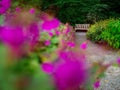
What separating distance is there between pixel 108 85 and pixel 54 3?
14.2 m

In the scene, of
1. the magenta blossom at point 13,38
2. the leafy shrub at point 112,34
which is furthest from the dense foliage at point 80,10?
the magenta blossom at point 13,38

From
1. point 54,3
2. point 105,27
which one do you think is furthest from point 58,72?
point 54,3

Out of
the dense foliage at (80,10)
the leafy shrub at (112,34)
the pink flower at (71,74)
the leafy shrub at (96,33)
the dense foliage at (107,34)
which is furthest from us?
the dense foliage at (80,10)

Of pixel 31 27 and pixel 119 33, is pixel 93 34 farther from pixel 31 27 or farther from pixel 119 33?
pixel 31 27

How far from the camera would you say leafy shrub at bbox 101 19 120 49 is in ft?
42.4

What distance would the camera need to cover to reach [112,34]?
13.7m

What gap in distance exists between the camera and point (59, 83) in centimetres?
68

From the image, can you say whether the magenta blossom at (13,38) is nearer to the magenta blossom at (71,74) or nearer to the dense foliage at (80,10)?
the magenta blossom at (71,74)

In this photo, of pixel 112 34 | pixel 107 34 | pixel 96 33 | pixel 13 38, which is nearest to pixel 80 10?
pixel 96 33

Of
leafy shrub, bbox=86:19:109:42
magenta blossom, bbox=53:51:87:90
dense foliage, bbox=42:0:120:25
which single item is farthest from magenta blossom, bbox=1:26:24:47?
dense foliage, bbox=42:0:120:25

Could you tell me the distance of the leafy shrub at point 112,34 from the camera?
12919 millimetres

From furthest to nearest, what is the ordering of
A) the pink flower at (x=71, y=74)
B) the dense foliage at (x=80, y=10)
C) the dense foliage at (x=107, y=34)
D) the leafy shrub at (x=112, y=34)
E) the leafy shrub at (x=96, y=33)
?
the dense foliage at (x=80, y=10) < the leafy shrub at (x=96, y=33) < the dense foliage at (x=107, y=34) < the leafy shrub at (x=112, y=34) < the pink flower at (x=71, y=74)

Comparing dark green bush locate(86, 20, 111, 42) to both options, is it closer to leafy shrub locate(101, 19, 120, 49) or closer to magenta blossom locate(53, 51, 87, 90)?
leafy shrub locate(101, 19, 120, 49)

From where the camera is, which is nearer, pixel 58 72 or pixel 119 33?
pixel 58 72
